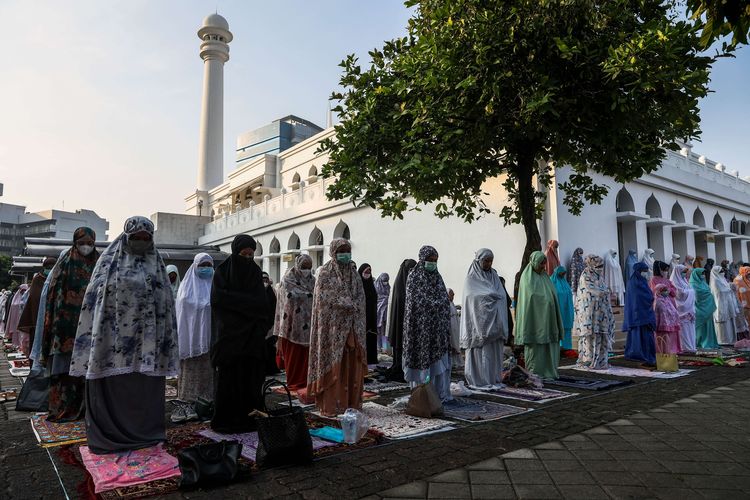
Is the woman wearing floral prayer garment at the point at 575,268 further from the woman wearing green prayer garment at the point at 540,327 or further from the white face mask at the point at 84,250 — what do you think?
the white face mask at the point at 84,250

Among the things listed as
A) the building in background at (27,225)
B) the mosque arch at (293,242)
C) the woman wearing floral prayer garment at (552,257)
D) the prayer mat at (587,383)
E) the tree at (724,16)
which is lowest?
the prayer mat at (587,383)

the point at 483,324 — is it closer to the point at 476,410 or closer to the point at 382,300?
the point at 476,410

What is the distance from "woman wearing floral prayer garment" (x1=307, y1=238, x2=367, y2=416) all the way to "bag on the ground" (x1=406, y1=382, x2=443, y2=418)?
55cm

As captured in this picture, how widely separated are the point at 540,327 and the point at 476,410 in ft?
6.44

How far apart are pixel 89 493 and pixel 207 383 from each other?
232 cm

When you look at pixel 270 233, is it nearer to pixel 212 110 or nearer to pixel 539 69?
pixel 539 69

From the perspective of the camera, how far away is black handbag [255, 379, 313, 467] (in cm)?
317

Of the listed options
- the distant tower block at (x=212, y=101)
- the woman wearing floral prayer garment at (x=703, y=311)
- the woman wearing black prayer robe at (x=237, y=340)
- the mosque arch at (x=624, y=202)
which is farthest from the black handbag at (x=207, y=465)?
the distant tower block at (x=212, y=101)

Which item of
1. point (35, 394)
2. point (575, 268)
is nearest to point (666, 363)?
point (575, 268)

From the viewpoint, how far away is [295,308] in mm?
6055

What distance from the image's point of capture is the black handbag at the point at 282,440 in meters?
3.17

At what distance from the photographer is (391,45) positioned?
788 cm

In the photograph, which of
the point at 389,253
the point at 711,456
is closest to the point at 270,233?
the point at 389,253

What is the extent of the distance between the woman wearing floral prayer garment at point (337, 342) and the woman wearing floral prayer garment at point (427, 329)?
1.82ft
